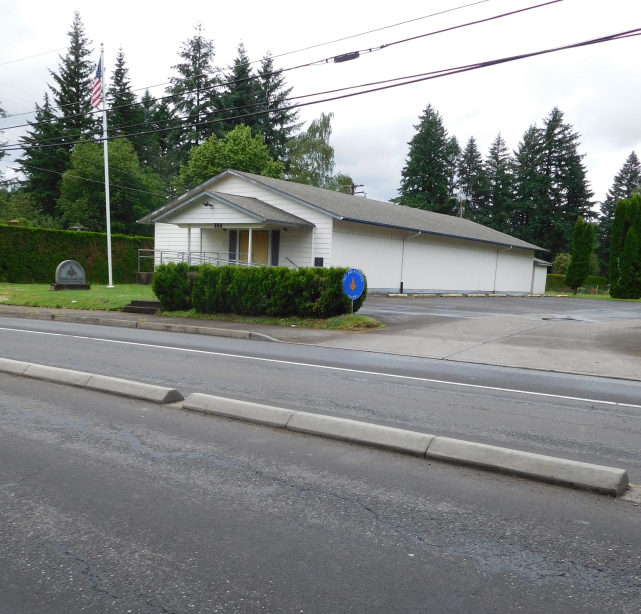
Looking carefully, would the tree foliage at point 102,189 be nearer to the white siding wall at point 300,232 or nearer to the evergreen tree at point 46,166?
the evergreen tree at point 46,166

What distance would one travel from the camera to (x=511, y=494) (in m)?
4.16

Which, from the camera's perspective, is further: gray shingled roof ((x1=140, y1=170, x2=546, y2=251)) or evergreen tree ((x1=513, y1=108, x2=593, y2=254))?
evergreen tree ((x1=513, y1=108, x2=593, y2=254))

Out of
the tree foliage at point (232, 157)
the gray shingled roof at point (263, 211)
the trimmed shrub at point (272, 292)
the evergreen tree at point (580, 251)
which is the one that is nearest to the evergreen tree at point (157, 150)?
the tree foliage at point (232, 157)

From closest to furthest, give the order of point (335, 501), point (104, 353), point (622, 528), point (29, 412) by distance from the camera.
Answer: point (622, 528), point (335, 501), point (29, 412), point (104, 353)

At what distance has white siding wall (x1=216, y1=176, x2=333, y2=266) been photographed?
25658 mm

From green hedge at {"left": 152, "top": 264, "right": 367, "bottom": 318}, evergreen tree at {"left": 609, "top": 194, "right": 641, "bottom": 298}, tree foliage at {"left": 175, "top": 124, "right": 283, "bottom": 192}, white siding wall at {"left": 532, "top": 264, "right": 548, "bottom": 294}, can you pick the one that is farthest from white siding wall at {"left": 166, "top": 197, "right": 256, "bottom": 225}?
white siding wall at {"left": 532, "top": 264, "right": 548, "bottom": 294}

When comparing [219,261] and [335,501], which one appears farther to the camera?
[219,261]

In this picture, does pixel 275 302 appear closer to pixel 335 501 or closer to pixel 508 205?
pixel 335 501

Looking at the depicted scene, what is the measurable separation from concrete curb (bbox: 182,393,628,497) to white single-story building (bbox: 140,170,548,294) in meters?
18.8

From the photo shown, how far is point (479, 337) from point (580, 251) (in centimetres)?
3456

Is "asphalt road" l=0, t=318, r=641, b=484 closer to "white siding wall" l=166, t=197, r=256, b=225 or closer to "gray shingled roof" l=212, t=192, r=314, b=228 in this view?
"gray shingled roof" l=212, t=192, r=314, b=228

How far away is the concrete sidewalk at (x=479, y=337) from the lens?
10898 millimetres

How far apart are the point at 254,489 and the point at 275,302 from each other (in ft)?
40.7

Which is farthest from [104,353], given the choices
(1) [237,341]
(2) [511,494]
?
(2) [511,494]
